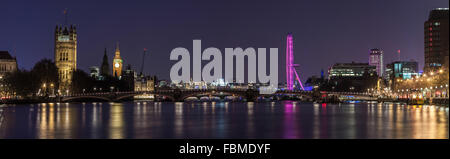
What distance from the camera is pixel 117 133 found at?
1607 inches

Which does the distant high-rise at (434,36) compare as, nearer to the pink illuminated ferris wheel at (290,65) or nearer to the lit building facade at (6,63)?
the pink illuminated ferris wheel at (290,65)

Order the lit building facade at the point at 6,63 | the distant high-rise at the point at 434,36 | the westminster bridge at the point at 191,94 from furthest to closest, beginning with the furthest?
the distant high-rise at the point at 434,36 → the lit building facade at the point at 6,63 → the westminster bridge at the point at 191,94

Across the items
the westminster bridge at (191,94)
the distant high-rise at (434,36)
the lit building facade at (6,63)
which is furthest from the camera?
the distant high-rise at (434,36)

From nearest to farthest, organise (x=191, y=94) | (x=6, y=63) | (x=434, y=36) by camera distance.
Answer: (x=191, y=94) → (x=6, y=63) → (x=434, y=36)

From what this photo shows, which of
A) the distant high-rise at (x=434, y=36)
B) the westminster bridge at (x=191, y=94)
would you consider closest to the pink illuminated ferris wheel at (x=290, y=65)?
the westminster bridge at (x=191, y=94)

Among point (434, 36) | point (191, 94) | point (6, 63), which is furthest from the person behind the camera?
point (434, 36)

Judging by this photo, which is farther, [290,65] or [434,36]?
[434,36]

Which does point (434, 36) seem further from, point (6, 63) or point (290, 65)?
point (6, 63)

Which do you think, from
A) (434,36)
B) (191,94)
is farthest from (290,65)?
(434,36)

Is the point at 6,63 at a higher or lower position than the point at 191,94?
higher

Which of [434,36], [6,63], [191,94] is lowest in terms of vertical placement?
[191,94]
